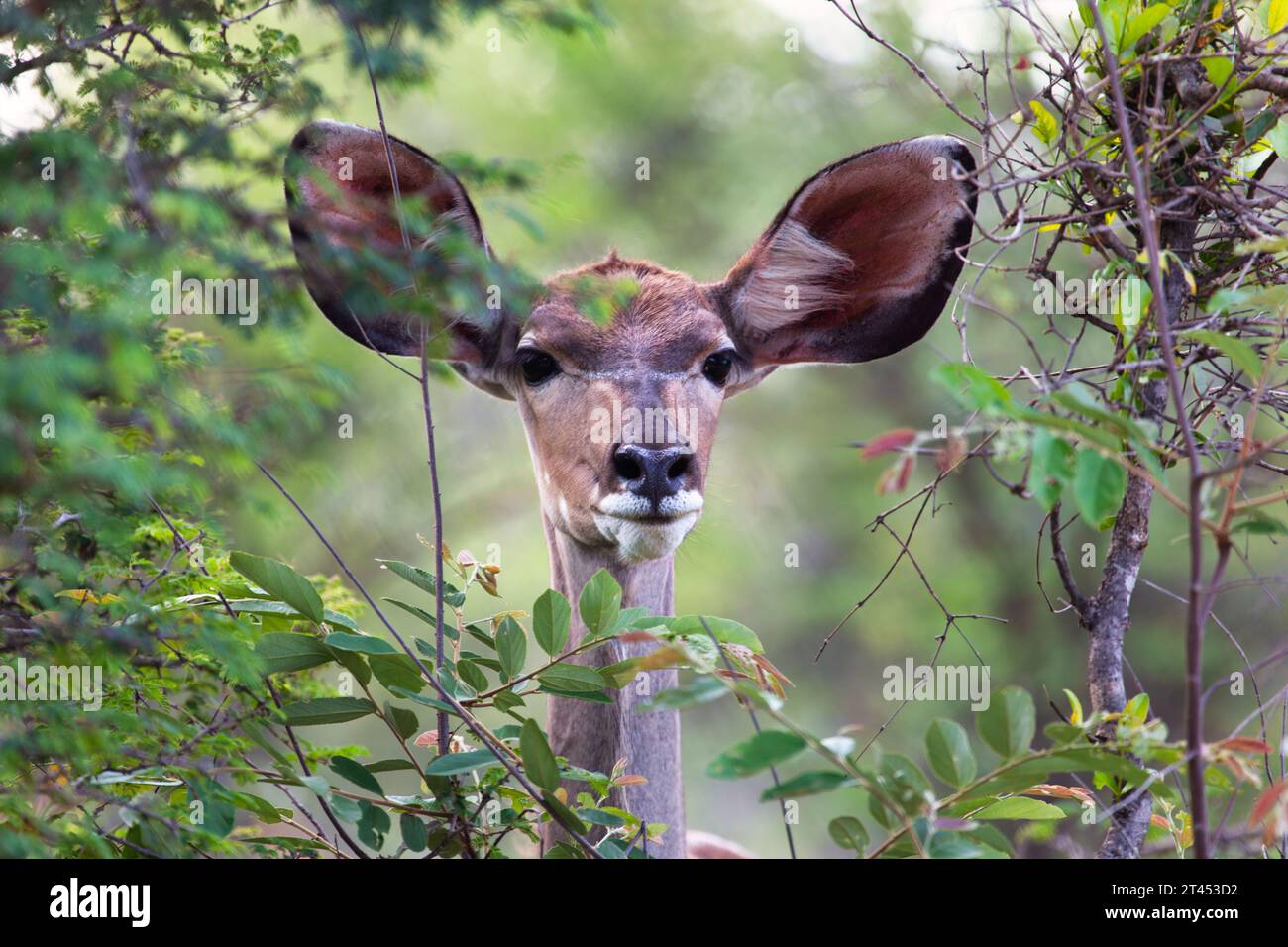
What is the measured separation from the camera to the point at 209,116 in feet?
10.6

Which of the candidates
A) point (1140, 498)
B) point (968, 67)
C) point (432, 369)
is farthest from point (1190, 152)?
point (432, 369)

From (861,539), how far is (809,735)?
532 inches

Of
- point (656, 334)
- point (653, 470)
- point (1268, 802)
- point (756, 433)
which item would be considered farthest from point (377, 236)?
point (756, 433)

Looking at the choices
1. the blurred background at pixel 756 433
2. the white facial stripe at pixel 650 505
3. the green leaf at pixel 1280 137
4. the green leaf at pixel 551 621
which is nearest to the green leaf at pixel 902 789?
the green leaf at pixel 551 621

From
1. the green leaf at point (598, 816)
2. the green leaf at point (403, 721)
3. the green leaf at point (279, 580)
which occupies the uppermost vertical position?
the green leaf at point (279, 580)

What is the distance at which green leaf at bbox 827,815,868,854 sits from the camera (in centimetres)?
323

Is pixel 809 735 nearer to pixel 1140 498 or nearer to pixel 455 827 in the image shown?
pixel 455 827

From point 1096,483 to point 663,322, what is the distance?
276 centimetres

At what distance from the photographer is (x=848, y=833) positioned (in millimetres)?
3250

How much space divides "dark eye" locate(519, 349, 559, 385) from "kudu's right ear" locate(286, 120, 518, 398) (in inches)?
8.1

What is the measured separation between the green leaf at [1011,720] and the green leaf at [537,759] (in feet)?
3.40

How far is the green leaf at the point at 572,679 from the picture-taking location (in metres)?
3.66

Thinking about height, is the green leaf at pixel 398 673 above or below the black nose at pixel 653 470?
below

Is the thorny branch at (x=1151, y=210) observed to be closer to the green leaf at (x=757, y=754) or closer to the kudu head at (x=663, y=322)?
the kudu head at (x=663, y=322)
